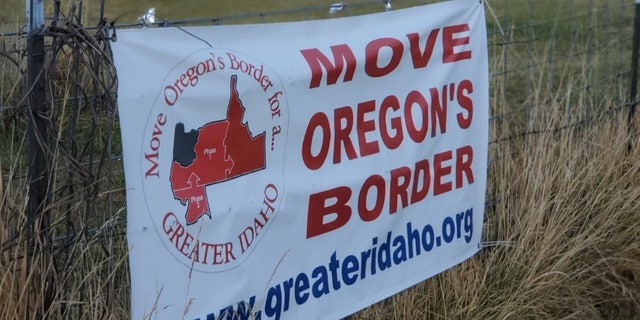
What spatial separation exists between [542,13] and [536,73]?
363 cm

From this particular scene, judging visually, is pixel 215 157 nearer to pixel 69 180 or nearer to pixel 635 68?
pixel 69 180

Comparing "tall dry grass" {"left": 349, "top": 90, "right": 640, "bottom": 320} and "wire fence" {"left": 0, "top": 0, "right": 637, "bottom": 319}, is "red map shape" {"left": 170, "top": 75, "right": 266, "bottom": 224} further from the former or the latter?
"tall dry grass" {"left": 349, "top": 90, "right": 640, "bottom": 320}

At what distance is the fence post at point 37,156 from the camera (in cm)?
308

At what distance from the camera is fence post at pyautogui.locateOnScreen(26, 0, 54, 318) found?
121 inches

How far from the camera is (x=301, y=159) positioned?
12.5ft

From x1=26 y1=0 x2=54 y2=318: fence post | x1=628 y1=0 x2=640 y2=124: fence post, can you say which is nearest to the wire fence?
x1=26 y1=0 x2=54 y2=318: fence post

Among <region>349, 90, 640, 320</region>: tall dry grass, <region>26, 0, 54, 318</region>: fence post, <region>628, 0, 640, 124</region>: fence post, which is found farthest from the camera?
<region>628, 0, 640, 124</region>: fence post

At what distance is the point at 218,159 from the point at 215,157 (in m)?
0.01

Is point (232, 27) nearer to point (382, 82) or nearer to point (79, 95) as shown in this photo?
point (79, 95)

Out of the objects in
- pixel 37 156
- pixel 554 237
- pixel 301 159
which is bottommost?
pixel 554 237

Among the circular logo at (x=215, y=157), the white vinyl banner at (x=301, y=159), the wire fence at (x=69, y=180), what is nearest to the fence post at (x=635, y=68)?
the white vinyl banner at (x=301, y=159)

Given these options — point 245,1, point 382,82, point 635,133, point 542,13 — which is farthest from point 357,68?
point 245,1

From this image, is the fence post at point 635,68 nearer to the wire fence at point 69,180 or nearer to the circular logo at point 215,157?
the wire fence at point 69,180

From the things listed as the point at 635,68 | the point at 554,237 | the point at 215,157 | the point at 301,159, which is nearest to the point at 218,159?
the point at 215,157
